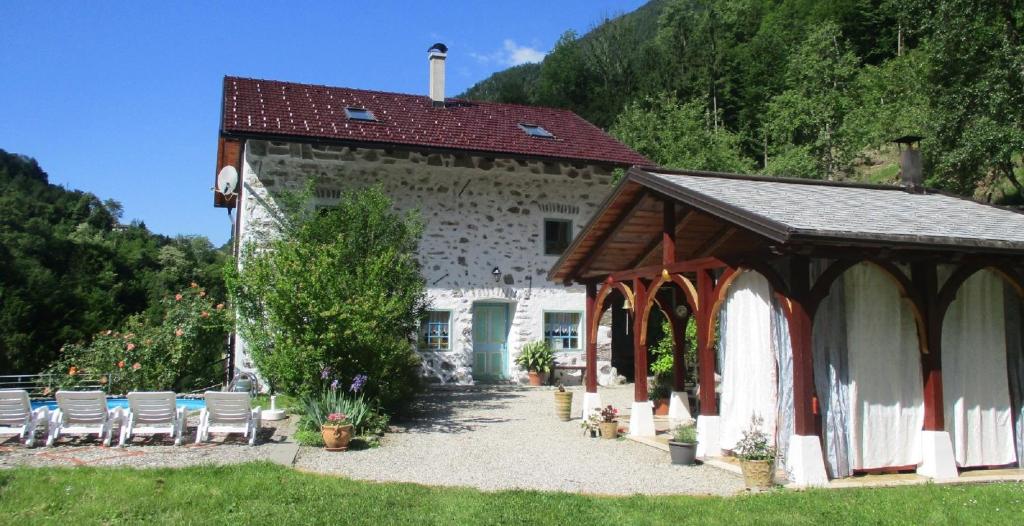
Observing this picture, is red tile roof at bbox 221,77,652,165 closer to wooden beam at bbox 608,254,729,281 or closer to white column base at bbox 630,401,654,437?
wooden beam at bbox 608,254,729,281

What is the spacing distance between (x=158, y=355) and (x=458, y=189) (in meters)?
6.68

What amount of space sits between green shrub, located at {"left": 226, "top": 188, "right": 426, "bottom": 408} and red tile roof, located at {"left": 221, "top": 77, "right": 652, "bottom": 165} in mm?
3036

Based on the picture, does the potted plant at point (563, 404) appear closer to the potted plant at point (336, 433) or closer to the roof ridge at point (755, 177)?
the potted plant at point (336, 433)

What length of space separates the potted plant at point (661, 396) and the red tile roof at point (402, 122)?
5.95m

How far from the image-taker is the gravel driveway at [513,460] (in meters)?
6.84

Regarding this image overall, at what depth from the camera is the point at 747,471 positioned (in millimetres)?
6469

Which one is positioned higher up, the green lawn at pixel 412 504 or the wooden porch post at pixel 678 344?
the wooden porch post at pixel 678 344

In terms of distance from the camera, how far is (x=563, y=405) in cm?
1110

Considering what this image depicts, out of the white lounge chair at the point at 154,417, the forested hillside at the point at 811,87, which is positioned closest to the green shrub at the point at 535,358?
the white lounge chair at the point at 154,417

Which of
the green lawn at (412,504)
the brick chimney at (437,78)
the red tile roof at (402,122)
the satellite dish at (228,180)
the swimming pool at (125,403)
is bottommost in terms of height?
the green lawn at (412,504)

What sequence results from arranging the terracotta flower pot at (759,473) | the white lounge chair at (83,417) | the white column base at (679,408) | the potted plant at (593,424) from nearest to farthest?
the terracotta flower pot at (759,473) → the white lounge chair at (83,417) → the potted plant at (593,424) → the white column base at (679,408)

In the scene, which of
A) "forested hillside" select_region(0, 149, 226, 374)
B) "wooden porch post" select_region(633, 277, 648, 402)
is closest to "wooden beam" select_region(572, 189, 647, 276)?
"wooden porch post" select_region(633, 277, 648, 402)

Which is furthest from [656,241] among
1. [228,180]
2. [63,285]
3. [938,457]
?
[63,285]

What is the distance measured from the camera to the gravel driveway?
22.4 ft
